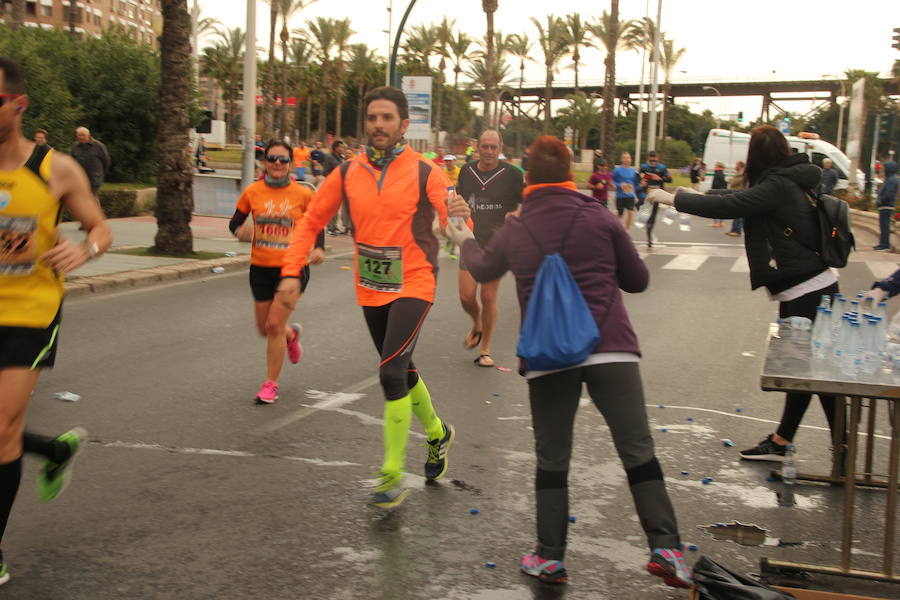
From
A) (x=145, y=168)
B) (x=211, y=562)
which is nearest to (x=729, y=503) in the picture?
(x=211, y=562)

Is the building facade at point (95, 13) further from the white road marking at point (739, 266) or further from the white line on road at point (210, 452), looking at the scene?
the white line on road at point (210, 452)

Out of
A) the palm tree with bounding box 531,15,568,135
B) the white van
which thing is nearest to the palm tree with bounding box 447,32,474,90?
the palm tree with bounding box 531,15,568,135

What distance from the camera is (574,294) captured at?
386 cm

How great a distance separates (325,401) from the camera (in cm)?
718

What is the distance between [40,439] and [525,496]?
233 centimetres

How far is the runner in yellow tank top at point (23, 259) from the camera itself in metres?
3.78

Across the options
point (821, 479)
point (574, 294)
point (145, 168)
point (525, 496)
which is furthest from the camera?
point (145, 168)

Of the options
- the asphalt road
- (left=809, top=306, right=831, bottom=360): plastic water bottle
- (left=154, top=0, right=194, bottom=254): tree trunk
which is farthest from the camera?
(left=154, top=0, right=194, bottom=254): tree trunk

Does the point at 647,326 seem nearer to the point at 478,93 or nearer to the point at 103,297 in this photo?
the point at 103,297

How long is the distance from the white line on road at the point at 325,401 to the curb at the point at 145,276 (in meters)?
5.53

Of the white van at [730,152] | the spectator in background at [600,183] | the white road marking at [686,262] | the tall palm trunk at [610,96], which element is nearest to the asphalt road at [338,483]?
the white road marking at [686,262]

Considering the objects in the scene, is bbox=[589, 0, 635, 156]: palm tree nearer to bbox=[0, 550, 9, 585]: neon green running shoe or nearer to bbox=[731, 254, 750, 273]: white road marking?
bbox=[731, 254, 750, 273]: white road marking

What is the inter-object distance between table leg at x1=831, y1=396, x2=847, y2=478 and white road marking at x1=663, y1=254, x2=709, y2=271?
11.8 m

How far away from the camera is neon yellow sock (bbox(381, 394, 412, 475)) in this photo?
4793mm
